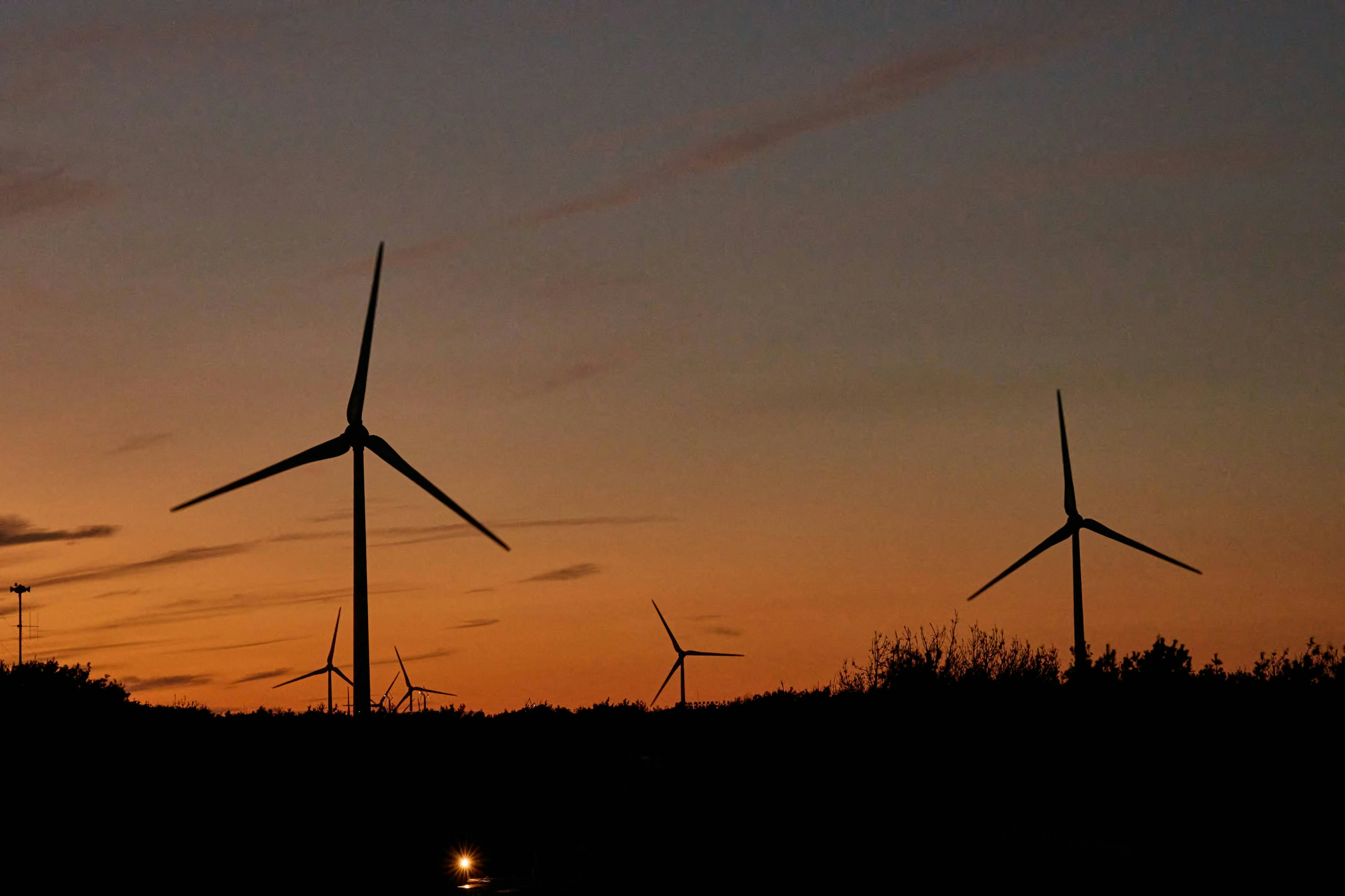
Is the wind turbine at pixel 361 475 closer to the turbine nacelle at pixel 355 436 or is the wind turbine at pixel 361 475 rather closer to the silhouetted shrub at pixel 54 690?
the turbine nacelle at pixel 355 436

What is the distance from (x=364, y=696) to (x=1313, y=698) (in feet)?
171

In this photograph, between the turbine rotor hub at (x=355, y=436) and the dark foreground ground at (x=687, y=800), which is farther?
the turbine rotor hub at (x=355, y=436)

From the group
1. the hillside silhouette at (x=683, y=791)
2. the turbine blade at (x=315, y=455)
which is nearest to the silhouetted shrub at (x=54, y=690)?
the hillside silhouette at (x=683, y=791)

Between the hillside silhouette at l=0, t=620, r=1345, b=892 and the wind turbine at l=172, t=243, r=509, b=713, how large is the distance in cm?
217

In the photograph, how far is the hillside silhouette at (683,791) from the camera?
43688 mm

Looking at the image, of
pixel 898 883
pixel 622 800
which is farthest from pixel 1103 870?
pixel 622 800

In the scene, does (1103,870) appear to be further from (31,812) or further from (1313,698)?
(1313,698)

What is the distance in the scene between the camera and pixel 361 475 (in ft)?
172

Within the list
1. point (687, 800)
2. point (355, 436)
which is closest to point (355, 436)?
point (355, 436)

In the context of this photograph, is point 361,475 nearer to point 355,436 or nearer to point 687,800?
point 355,436

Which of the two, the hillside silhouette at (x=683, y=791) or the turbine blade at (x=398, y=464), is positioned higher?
the turbine blade at (x=398, y=464)

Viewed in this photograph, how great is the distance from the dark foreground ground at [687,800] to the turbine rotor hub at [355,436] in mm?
9679

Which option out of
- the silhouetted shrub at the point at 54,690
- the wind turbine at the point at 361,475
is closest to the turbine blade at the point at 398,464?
the wind turbine at the point at 361,475

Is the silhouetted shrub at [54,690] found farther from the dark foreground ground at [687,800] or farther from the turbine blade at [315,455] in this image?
the turbine blade at [315,455]
